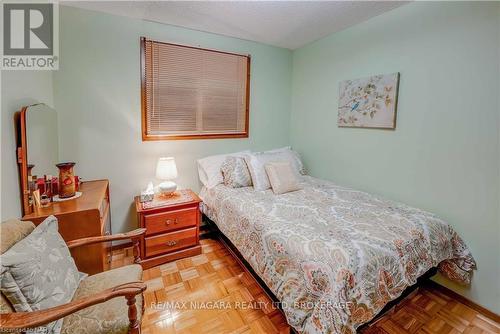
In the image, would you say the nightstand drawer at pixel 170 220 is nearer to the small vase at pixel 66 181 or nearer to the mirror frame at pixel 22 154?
the small vase at pixel 66 181

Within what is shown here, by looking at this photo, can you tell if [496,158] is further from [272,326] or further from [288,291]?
[272,326]

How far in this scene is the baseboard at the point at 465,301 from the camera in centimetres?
173

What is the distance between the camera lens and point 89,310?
115 centimetres

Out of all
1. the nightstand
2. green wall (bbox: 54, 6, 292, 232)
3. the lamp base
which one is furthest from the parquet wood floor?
green wall (bbox: 54, 6, 292, 232)

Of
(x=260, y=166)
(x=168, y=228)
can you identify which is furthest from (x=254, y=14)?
(x=168, y=228)

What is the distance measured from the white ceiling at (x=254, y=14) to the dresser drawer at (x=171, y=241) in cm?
210

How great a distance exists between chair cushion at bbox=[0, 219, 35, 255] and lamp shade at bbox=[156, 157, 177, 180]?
3.86 feet

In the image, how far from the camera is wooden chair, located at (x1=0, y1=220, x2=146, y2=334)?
3.01 feet

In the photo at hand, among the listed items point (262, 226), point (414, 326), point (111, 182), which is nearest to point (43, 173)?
point (111, 182)

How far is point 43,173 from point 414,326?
284 centimetres

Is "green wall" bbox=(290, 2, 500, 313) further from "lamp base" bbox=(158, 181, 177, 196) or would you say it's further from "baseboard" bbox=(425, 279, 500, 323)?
"lamp base" bbox=(158, 181, 177, 196)

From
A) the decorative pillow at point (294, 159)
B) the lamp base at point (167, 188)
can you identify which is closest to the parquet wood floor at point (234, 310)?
the lamp base at point (167, 188)

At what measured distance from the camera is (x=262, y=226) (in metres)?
1.73

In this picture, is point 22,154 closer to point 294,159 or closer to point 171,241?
point 171,241
